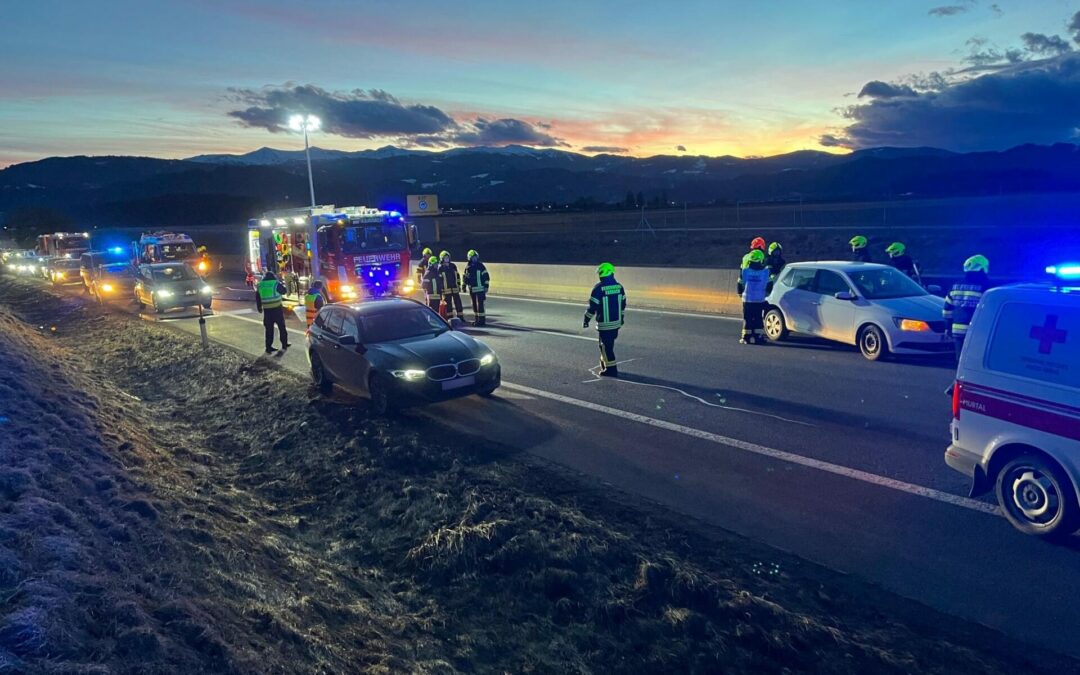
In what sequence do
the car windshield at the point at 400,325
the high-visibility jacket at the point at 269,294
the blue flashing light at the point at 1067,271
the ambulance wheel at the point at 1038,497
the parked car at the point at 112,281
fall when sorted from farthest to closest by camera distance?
the parked car at the point at 112,281
the high-visibility jacket at the point at 269,294
the car windshield at the point at 400,325
the blue flashing light at the point at 1067,271
the ambulance wheel at the point at 1038,497

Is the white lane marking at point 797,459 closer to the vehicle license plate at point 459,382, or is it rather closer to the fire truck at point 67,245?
the vehicle license plate at point 459,382

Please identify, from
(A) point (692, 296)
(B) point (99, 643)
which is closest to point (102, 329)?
(A) point (692, 296)

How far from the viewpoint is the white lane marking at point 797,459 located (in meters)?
6.07

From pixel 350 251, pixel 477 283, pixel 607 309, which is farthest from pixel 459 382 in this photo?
pixel 350 251

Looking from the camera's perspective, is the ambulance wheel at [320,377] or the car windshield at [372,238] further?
the car windshield at [372,238]

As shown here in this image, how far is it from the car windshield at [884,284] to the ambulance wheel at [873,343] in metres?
0.60

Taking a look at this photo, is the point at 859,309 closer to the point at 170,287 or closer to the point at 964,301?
the point at 964,301

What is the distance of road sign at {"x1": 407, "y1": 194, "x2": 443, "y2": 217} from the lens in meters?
Answer: 47.9

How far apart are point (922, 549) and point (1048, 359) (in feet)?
5.50

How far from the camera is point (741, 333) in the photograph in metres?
14.7

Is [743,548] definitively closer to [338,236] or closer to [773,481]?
[773,481]

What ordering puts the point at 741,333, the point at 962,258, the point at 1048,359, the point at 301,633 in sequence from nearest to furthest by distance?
the point at 301,633
the point at 1048,359
the point at 741,333
the point at 962,258

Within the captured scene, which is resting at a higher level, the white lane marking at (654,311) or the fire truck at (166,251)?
the fire truck at (166,251)

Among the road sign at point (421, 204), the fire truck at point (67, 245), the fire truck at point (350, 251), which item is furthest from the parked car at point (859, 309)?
the road sign at point (421, 204)
